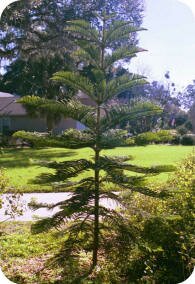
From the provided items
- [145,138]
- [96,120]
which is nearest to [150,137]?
[145,138]

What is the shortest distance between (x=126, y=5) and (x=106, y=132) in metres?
1.85

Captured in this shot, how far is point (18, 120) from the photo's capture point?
15.0 feet

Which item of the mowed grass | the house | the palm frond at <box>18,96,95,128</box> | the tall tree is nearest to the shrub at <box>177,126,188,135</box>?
the mowed grass

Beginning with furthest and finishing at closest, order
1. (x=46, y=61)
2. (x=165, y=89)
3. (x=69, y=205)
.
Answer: (x=46, y=61), (x=165, y=89), (x=69, y=205)

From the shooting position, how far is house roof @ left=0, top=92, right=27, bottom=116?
4496mm

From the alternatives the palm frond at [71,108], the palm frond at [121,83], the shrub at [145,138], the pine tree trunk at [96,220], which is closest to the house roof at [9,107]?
the palm frond at [71,108]

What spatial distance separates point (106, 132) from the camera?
12.2 ft

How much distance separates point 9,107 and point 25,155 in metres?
0.66

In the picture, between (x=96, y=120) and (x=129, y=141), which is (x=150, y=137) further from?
(x=96, y=120)

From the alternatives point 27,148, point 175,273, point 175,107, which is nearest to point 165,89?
point 175,107

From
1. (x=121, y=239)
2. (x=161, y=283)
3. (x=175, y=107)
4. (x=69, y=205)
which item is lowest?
(x=161, y=283)

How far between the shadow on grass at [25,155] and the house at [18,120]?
11.4 inches

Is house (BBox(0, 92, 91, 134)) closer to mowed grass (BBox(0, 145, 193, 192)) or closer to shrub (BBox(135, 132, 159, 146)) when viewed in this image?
mowed grass (BBox(0, 145, 193, 192))

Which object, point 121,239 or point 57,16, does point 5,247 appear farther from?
point 57,16
